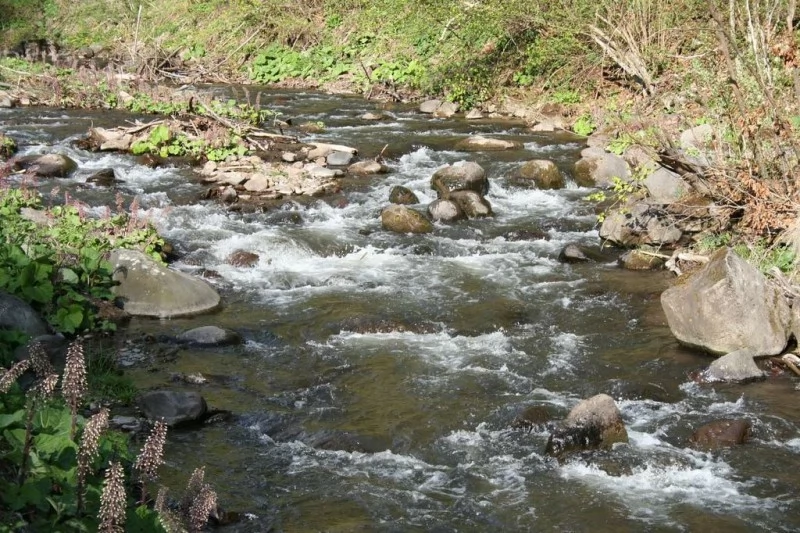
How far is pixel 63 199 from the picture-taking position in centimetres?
1385

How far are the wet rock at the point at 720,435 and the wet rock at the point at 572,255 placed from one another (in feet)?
15.5

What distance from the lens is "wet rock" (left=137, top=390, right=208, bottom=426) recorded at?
7.25 m

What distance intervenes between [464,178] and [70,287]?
7155 millimetres

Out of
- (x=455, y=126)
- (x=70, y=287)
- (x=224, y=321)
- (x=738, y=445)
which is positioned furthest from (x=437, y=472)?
(x=455, y=126)

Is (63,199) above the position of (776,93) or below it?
below

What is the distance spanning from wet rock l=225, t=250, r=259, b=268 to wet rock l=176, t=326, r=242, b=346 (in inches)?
94.9

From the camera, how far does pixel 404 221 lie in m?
13.1

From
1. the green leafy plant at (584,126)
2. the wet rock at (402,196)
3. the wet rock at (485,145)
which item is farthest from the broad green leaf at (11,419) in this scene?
the green leafy plant at (584,126)

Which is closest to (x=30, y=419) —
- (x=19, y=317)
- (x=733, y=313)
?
(x=19, y=317)

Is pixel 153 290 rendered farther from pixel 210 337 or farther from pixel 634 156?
pixel 634 156

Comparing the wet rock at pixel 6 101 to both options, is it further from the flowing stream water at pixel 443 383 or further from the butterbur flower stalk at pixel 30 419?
the butterbur flower stalk at pixel 30 419

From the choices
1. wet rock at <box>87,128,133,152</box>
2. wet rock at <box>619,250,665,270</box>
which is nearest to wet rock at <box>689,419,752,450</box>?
wet rock at <box>619,250,665,270</box>

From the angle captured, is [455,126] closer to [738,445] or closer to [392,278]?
[392,278]

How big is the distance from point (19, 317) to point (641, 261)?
7390 millimetres
